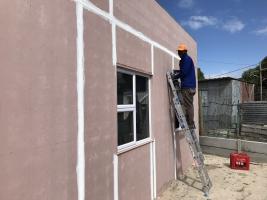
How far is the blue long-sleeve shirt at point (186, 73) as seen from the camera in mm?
6297

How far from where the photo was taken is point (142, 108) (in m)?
5.36

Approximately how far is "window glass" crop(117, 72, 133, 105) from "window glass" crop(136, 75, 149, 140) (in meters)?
→ 0.31

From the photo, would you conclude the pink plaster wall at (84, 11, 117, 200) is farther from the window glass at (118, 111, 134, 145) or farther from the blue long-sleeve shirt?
the blue long-sleeve shirt

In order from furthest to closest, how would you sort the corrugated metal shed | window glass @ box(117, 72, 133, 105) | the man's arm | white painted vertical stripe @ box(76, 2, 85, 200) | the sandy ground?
the corrugated metal shed → the man's arm → the sandy ground → window glass @ box(117, 72, 133, 105) → white painted vertical stripe @ box(76, 2, 85, 200)

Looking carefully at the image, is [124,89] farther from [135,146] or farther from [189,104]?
[189,104]

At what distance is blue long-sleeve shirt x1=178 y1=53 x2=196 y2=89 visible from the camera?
248 inches

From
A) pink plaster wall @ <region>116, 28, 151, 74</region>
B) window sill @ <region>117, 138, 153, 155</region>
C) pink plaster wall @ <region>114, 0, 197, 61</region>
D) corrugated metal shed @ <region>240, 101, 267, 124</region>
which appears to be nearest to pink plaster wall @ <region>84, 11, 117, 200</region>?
window sill @ <region>117, 138, 153, 155</region>

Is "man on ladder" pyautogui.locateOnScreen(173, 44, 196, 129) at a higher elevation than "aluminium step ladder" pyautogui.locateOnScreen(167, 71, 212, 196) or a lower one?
higher

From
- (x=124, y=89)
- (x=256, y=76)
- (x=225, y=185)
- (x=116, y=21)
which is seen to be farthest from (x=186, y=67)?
(x=256, y=76)

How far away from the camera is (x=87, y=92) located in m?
3.47

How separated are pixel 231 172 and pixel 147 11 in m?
4.81
